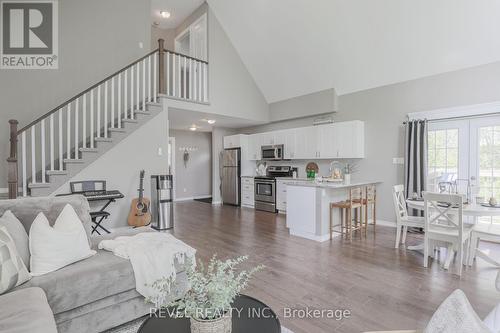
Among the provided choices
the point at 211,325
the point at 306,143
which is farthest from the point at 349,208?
the point at 211,325

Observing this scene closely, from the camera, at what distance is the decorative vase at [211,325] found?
42.8 inches

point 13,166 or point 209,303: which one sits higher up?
point 13,166

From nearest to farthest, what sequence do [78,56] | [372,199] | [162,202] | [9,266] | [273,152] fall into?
1. [9,266]
2. [162,202]
3. [372,199]
4. [78,56]
5. [273,152]

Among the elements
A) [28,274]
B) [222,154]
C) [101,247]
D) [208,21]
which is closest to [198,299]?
[28,274]

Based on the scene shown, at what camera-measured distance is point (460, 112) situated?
14.3 ft

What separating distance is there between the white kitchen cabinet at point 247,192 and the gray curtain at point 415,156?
3844mm

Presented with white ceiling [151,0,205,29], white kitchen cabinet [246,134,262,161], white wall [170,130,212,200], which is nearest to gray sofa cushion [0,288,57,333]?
white kitchen cabinet [246,134,262,161]

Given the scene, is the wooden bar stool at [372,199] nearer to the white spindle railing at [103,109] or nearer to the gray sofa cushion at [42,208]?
the white spindle railing at [103,109]

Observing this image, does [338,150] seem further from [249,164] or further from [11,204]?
[11,204]

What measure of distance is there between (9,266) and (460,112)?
588 centimetres

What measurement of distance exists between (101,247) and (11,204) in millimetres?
758

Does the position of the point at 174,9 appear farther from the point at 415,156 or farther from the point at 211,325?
the point at 211,325

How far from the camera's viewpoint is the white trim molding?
13.3 feet

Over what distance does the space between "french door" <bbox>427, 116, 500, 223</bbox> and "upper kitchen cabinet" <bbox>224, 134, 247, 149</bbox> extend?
4628 millimetres
